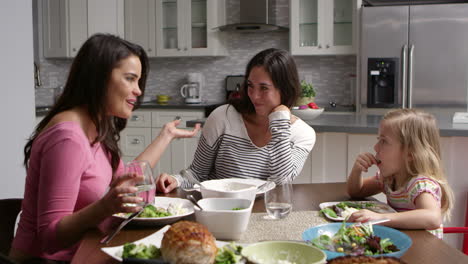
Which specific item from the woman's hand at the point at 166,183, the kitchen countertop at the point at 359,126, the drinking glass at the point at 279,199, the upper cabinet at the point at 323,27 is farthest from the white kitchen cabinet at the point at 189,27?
the drinking glass at the point at 279,199

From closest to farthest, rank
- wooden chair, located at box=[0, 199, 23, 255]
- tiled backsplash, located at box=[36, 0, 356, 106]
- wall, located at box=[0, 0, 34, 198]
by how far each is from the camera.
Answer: wooden chair, located at box=[0, 199, 23, 255], wall, located at box=[0, 0, 34, 198], tiled backsplash, located at box=[36, 0, 356, 106]

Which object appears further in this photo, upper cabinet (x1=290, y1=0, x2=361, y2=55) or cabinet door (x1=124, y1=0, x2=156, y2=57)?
cabinet door (x1=124, y1=0, x2=156, y2=57)

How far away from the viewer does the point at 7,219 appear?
5.67ft

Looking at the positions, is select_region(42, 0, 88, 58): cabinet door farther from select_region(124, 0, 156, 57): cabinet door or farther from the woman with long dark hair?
the woman with long dark hair

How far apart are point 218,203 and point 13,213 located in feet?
2.38

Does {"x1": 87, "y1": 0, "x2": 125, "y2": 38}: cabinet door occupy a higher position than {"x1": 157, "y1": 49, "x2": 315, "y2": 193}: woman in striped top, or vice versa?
{"x1": 87, "y1": 0, "x2": 125, "y2": 38}: cabinet door

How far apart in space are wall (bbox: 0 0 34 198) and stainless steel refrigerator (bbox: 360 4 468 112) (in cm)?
298

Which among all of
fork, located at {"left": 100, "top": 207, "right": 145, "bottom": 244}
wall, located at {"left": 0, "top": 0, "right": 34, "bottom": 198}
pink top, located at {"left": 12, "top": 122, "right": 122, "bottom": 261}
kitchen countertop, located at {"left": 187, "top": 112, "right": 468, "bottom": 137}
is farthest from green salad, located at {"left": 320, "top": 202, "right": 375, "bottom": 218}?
wall, located at {"left": 0, "top": 0, "right": 34, "bottom": 198}

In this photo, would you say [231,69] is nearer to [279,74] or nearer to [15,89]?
[15,89]

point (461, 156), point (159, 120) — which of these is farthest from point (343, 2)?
point (461, 156)

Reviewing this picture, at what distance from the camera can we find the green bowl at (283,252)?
1.11 meters

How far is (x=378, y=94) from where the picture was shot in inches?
192

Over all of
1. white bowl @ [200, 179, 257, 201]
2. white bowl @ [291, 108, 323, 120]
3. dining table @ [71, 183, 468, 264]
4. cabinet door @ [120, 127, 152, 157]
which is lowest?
cabinet door @ [120, 127, 152, 157]

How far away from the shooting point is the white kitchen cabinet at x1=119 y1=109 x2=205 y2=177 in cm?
529
